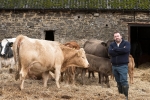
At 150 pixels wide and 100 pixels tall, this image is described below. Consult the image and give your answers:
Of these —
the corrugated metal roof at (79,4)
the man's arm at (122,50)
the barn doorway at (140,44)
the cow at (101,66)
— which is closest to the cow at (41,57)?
the cow at (101,66)

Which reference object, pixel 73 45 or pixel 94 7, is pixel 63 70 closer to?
pixel 73 45

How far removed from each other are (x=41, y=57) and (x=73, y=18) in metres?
8.21

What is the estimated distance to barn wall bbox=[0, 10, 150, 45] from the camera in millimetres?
16281

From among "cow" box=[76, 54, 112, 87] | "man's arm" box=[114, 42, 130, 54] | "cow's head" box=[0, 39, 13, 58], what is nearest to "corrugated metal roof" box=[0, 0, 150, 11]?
"cow's head" box=[0, 39, 13, 58]

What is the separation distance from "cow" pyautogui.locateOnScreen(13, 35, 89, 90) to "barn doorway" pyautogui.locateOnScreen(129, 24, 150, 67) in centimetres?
845

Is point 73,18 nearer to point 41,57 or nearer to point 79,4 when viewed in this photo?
point 79,4

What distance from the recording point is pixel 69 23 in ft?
54.0

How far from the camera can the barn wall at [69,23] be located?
53.4ft

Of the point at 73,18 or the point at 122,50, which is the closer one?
the point at 122,50

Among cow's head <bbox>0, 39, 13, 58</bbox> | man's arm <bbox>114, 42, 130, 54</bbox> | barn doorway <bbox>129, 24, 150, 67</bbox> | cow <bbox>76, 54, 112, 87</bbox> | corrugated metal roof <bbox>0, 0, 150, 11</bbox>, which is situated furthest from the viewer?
barn doorway <bbox>129, 24, 150, 67</bbox>

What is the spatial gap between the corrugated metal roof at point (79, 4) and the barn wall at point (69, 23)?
0.34 meters

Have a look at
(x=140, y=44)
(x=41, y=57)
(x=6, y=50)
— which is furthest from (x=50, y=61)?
(x=140, y=44)

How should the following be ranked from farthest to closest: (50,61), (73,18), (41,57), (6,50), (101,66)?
1. (73,18)
2. (6,50)
3. (101,66)
4. (50,61)
5. (41,57)

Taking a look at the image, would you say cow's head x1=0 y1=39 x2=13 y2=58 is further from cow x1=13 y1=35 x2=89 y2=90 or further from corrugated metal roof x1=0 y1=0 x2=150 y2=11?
corrugated metal roof x1=0 y1=0 x2=150 y2=11
